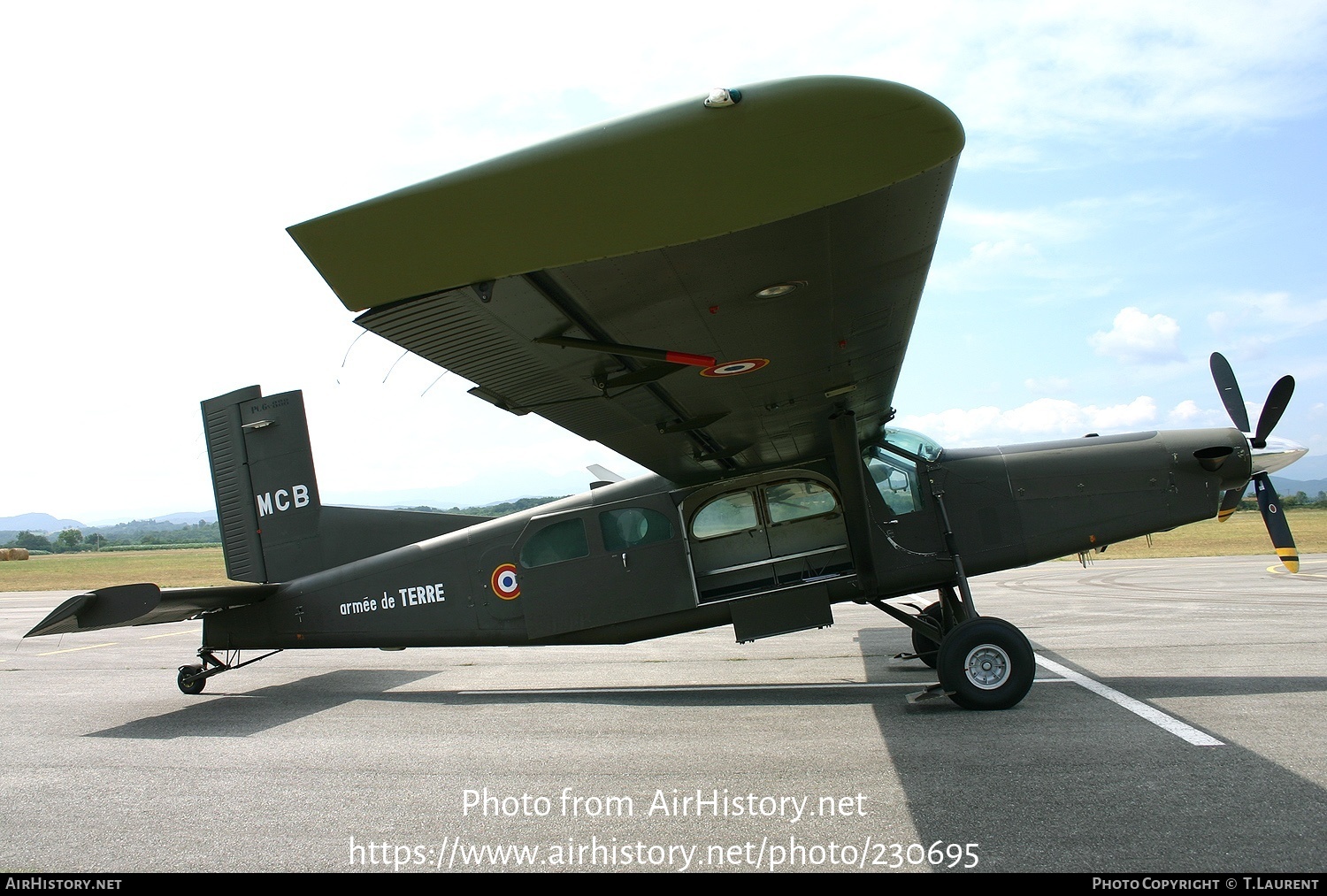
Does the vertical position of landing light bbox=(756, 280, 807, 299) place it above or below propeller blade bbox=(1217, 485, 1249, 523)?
above

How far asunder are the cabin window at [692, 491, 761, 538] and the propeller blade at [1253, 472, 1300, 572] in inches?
193

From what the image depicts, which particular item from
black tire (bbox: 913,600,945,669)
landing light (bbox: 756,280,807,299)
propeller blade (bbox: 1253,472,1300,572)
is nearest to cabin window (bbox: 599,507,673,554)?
black tire (bbox: 913,600,945,669)

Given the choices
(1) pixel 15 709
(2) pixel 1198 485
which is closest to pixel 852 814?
(2) pixel 1198 485

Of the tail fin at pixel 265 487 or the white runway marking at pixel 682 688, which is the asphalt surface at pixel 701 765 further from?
the tail fin at pixel 265 487

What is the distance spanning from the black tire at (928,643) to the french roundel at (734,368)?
15.5 ft

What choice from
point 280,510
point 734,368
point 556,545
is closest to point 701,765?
point 734,368

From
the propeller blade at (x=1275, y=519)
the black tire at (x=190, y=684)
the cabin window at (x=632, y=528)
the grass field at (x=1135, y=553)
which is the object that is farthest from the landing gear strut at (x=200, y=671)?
the grass field at (x=1135, y=553)

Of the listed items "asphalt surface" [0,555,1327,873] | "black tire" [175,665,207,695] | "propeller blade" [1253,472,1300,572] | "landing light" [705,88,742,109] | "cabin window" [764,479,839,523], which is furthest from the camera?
"black tire" [175,665,207,695]

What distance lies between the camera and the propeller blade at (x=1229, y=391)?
8.27 metres

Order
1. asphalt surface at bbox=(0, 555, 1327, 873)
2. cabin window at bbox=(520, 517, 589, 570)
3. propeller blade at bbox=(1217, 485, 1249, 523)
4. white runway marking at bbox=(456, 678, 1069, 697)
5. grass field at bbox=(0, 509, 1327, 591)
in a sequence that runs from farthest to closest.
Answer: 1. grass field at bbox=(0, 509, 1327, 591)
2. cabin window at bbox=(520, 517, 589, 570)
3. white runway marking at bbox=(456, 678, 1069, 697)
4. propeller blade at bbox=(1217, 485, 1249, 523)
5. asphalt surface at bbox=(0, 555, 1327, 873)

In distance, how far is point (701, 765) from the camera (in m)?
5.71

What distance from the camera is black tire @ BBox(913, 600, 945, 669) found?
854cm

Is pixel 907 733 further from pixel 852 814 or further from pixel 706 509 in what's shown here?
pixel 706 509

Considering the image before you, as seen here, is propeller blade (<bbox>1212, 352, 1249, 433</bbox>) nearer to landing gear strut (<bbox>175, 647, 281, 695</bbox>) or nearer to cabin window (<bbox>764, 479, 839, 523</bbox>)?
cabin window (<bbox>764, 479, 839, 523</bbox>)
